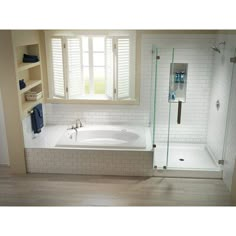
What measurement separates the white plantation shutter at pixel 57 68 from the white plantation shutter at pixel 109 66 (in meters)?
0.82

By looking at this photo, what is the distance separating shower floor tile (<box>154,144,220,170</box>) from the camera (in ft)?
14.3

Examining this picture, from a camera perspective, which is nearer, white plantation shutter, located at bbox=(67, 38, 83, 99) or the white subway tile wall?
the white subway tile wall

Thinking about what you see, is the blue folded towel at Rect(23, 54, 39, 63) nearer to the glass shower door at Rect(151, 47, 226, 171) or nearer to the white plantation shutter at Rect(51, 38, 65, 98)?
the white plantation shutter at Rect(51, 38, 65, 98)

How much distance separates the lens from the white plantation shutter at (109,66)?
468cm

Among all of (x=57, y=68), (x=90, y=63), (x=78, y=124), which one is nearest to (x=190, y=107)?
(x=90, y=63)

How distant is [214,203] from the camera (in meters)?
3.49

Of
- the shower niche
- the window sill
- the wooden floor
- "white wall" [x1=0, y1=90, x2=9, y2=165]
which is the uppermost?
the shower niche

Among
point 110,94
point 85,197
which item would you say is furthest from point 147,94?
point 85,197

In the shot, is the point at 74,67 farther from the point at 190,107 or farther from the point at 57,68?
the point at 190,107

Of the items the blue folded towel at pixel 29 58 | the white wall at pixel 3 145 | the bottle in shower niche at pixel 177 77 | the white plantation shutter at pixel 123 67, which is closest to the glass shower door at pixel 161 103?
the bottle in shower niche at pixel 177 77

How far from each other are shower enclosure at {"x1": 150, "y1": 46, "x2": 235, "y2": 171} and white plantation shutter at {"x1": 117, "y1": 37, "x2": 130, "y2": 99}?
468 millimetres

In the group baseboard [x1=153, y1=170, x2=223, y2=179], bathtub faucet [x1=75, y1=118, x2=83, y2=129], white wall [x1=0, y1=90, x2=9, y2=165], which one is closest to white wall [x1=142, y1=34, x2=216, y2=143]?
baseboard [x1=153, y1=170, x2=223, y2=179]

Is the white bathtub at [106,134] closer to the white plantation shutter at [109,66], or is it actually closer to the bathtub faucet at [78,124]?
the bathtub faucet at [78,124]

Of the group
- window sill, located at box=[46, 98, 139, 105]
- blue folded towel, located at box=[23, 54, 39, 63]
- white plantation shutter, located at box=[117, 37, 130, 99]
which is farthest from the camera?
window sill, located at box=[46, 98, 139, 105]
